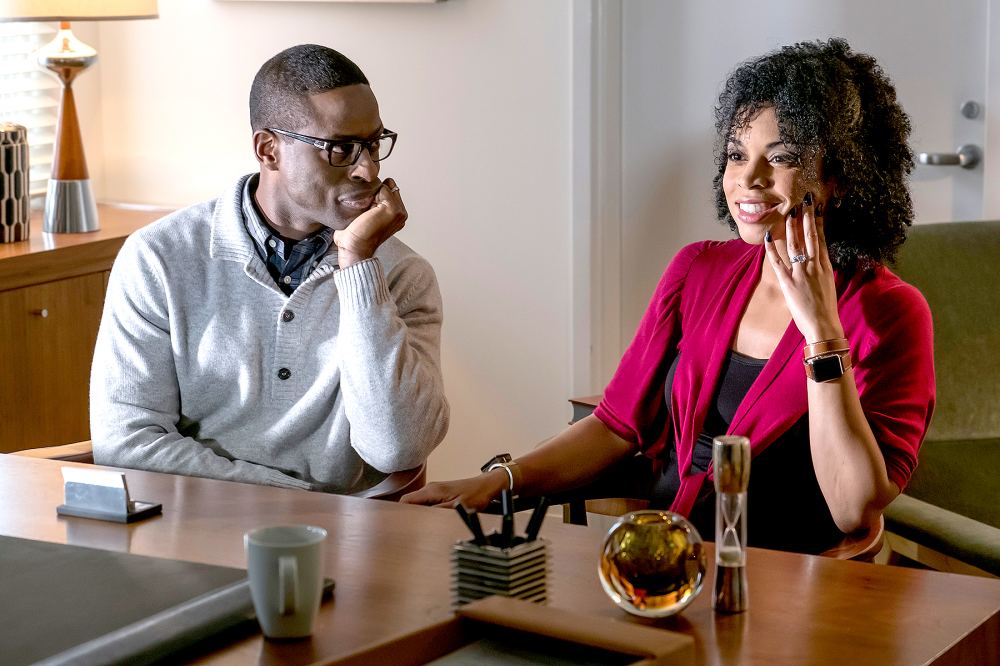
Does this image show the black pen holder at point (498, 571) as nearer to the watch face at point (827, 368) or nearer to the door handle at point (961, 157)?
the watch face at point (827, 368)

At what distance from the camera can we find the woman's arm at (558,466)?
203 cm

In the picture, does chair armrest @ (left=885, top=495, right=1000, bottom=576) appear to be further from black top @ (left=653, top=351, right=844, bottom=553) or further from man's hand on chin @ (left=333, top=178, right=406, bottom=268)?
man's hand on chin @ (left=333, top=178, right=406, bottom=268)

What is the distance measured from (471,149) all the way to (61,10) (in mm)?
1039

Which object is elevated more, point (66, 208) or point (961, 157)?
point (961, 157)

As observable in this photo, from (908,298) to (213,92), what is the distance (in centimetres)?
235

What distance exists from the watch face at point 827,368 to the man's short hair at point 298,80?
917 millimetres

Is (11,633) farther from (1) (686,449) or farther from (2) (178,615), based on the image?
(1) (686,449)

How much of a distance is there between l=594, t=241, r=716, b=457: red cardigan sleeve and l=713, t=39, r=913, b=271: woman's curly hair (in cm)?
31

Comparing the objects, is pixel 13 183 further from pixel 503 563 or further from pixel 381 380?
pixel 503 563

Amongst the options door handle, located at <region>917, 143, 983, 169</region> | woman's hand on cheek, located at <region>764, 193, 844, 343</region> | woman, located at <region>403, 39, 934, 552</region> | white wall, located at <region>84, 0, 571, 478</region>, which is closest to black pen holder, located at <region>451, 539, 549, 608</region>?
woman, located at <region>403, 39, 934, 552</region>

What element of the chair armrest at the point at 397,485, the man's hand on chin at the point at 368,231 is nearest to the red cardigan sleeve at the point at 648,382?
the chair armrest at the point at 397,485

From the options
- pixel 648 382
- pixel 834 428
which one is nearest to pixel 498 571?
pixel 834 428

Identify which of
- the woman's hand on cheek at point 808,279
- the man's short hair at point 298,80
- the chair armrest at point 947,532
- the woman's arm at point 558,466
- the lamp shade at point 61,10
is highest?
→ the lamp shade at point 61,10

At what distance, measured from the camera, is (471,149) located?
344cm
